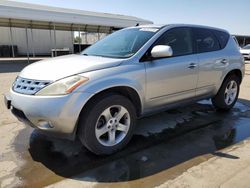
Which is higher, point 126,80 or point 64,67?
point 64,67

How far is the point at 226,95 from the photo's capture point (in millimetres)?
5566

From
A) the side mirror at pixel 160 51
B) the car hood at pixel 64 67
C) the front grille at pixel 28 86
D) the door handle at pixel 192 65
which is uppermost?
the side mirror at pixel 160 51

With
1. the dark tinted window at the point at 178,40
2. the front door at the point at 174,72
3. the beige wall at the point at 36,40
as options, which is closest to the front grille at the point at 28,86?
the front door at the point at 174,72

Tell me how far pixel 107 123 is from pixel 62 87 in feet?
2.64

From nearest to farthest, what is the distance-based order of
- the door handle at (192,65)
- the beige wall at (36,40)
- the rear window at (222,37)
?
1. the door handle at (192,65)
2. the rear window at (222,37)
3. the beige wall at (36,40)

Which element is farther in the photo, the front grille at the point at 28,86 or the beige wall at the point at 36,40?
the beige wall at the point at 36,40

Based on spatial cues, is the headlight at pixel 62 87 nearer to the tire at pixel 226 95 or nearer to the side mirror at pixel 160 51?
the side mirror at pixel 160 51

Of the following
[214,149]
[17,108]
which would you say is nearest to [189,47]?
[214,149]

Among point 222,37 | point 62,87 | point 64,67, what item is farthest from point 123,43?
point 222,37

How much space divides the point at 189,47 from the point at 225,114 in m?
1.84

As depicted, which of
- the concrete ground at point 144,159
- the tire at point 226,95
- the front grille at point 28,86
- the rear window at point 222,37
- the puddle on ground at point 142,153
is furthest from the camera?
the tire at point 226,95

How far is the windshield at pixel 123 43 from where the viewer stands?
3.89 metres

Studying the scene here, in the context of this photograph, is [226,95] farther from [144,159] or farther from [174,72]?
[144,159]

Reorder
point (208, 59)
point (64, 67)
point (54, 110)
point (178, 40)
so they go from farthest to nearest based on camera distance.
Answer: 1. point (208, 59)
2. point (178, 40)
3. point (64, 67)
4. point (54, 110)
